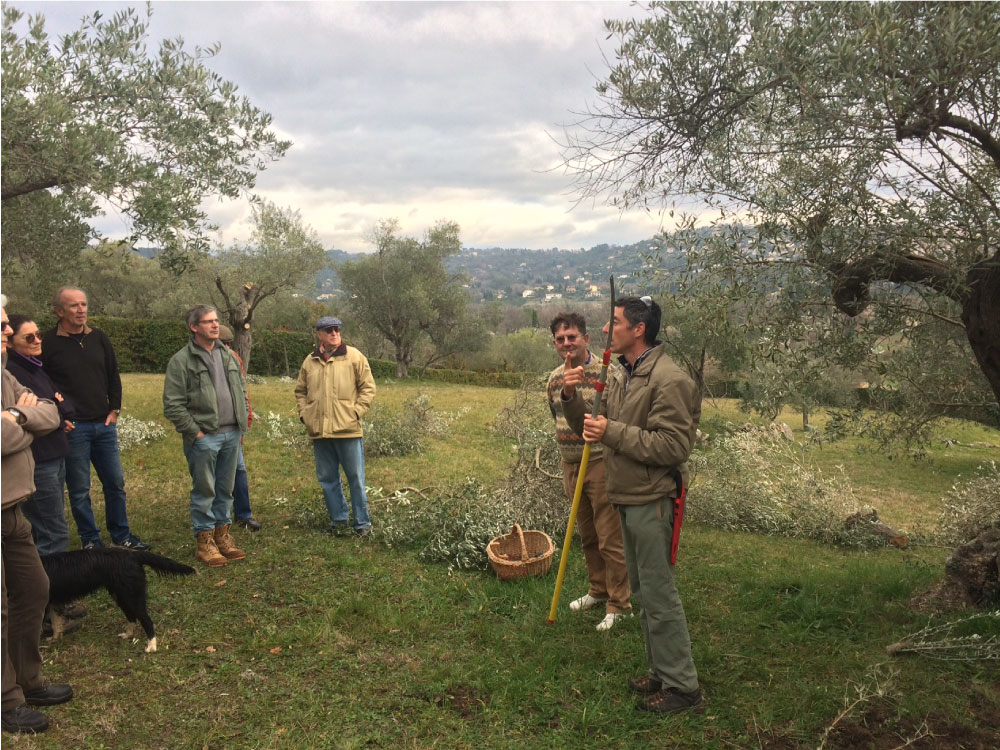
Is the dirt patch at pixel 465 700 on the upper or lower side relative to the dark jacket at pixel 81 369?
lower

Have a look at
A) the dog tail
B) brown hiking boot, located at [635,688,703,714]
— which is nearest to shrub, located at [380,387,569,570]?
the dog tail

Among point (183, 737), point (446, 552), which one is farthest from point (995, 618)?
point (183, 737)

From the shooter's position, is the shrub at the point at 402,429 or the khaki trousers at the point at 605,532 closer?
the khaki trousers at the point at 605,532

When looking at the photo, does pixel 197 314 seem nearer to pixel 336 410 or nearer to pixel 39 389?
pixel 39 389

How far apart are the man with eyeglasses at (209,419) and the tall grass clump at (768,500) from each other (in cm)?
614

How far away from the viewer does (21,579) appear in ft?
12.0

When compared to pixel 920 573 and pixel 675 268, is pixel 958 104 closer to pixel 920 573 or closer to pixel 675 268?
pixel 675 268

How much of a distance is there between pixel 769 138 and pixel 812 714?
3.83 meters

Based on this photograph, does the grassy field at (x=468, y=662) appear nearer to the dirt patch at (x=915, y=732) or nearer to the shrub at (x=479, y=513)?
the dirt patch at (x=915, y=732)

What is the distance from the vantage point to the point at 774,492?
928 centimetres

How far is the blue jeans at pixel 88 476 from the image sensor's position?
585 cm

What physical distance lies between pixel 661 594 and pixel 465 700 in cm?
142

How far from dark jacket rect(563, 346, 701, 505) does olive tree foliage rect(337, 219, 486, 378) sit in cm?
2637

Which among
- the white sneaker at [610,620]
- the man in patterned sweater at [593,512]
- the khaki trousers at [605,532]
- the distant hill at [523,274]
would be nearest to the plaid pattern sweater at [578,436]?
the man in patterned sweater at [593,512]
